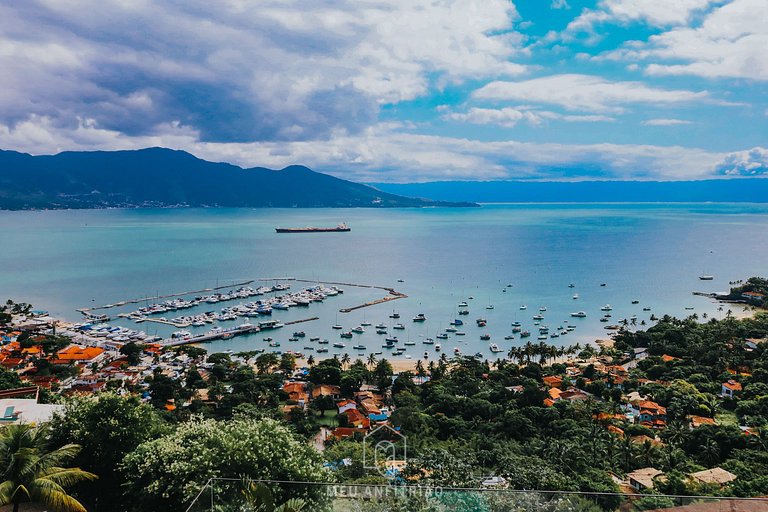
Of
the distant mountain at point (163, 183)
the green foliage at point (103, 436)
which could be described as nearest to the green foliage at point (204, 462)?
the green foliage at point (103, 436)

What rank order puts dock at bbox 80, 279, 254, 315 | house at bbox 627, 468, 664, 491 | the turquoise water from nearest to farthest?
1. house at bbox 627, 468, 664, 491
2. the turquoise water
3. dock at bbox 80, 279, 254, 315

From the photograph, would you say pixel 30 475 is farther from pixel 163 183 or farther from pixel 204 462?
pixel 163 183

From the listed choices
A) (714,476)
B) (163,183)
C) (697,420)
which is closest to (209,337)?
(697,420)

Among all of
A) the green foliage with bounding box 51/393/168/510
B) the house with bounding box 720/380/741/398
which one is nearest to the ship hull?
the house with bounding box 720/380/741/398

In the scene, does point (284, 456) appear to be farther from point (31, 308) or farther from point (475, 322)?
point (31, 308)

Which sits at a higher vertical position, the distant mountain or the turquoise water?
the distant mountain

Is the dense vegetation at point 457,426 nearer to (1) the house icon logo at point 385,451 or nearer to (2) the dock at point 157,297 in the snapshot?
(1) the house icon logo at point 385,451

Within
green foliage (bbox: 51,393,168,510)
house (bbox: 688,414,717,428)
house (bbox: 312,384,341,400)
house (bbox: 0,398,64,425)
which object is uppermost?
green foliage (bbox: 51,393,168,510)

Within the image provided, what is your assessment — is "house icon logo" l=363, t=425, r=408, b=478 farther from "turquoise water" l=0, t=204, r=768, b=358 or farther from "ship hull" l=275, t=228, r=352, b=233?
"ship hull" l=275, t=228, r=352, b=233
